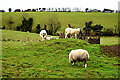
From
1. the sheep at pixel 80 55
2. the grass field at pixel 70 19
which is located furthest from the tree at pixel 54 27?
the sheep at pixel 80 55

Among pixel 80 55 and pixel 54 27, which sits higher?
pixel 54 27

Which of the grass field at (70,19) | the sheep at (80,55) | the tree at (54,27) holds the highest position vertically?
the grass field at (70,19)

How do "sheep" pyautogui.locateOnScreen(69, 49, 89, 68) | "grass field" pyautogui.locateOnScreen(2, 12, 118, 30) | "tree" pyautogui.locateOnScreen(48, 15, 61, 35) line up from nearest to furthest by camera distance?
"sheep" pyautogui.locateOnScreen(69, 49, 89, 68), "tree" pyautogui.locateOnScreen(48, 15, 61, 35), "grass field" pyautogui.locateOnScreen(2, 12, 118, 30)

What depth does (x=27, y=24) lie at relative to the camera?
79.8 m

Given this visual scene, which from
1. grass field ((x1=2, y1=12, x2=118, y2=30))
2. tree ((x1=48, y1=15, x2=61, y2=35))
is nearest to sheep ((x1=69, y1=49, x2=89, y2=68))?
tree ((x1=48, y1=15, x2=61, y2=35))

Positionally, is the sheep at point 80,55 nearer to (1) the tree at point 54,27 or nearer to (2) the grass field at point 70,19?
(1) the tree at point 54,27

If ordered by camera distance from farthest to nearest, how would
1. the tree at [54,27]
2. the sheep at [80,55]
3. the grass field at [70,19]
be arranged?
the grass field at [70,19] → the tree at [54,27] → the sheep at [80,55]

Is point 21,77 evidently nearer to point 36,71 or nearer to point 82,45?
point 36,71

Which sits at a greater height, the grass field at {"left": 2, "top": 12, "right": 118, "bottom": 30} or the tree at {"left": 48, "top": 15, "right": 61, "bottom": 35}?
the grass field at {"left": 2, "top": 12, "right": 118, "bottom": 30}

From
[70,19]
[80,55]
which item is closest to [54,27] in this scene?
[70,19]

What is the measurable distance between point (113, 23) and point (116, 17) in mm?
12701

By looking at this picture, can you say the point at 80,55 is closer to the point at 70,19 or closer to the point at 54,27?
the point at 54,27

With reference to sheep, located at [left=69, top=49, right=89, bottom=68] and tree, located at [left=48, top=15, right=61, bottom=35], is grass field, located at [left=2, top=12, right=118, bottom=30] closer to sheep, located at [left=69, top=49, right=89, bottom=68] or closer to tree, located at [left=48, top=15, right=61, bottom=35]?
tree, located at [left=48, top=15, right=61, bottom=35]

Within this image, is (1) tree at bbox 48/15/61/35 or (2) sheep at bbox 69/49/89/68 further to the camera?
(1) tree at bbox 48/15/61/35
